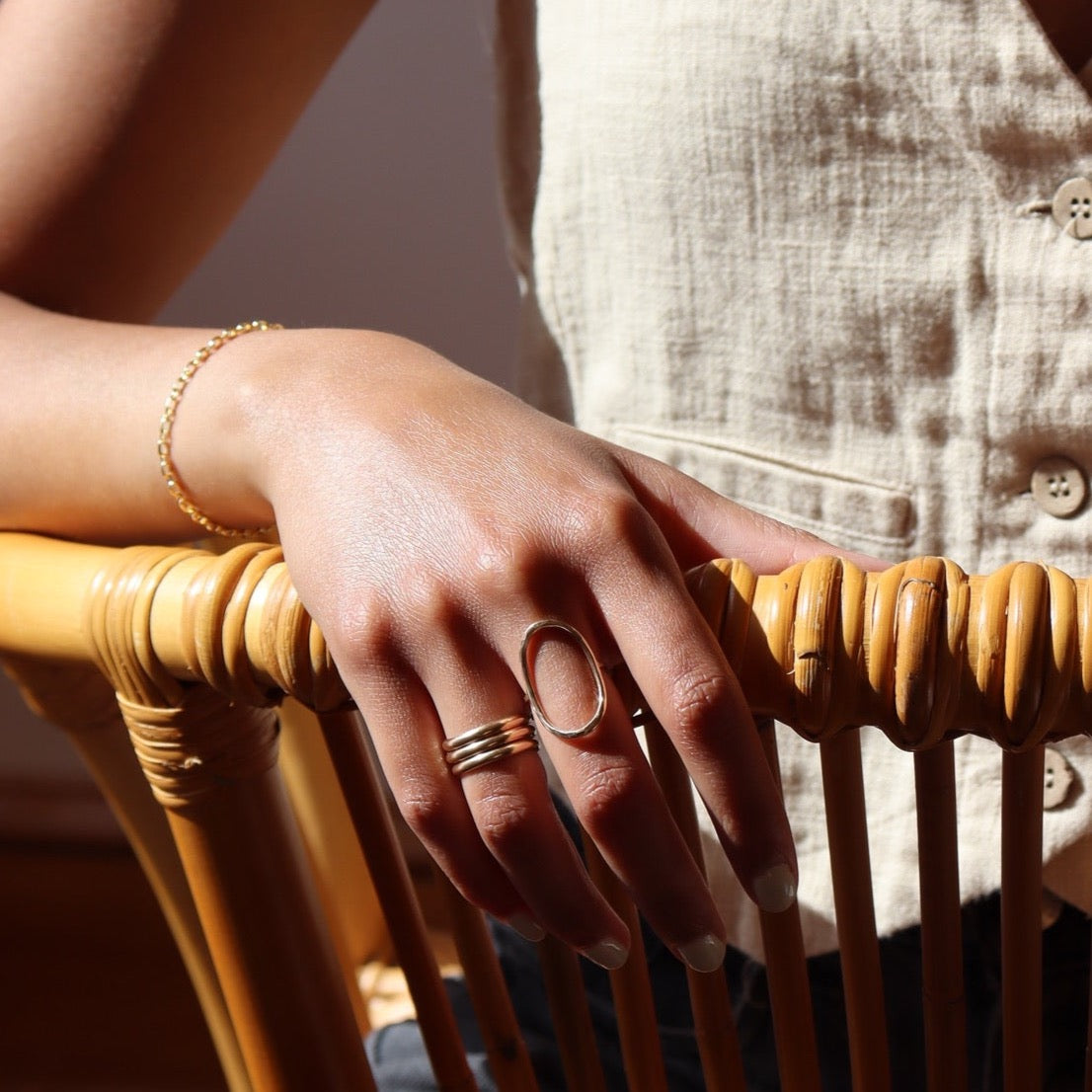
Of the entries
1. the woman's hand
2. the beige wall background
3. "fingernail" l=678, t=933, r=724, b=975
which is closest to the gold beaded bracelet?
the woman's hand

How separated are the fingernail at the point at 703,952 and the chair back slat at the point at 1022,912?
0.09 meters

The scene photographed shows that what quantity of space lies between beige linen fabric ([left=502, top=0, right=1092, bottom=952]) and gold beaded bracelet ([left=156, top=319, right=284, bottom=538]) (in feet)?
0.75

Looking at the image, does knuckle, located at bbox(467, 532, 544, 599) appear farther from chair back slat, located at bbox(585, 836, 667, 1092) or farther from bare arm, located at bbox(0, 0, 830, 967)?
chair back slat, located at bbox(585, 836, 667, 1092)

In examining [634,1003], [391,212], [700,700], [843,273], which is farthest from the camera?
[391,212]

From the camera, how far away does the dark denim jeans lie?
1.86ft

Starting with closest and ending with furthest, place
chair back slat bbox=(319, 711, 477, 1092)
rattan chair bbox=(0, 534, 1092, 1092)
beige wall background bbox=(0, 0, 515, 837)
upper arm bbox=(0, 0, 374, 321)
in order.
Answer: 1. rattan chair bbox=(0, 534, 1092, 1092)
2. chair back slat bbox=(319, 711, 477, 1092)
3. upper arm bbox=(0, 0, 374, 321)
4. beige wall background bbox=(0, 0, 515, 837)

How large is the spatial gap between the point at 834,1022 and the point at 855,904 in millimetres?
281

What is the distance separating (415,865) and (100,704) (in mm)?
978

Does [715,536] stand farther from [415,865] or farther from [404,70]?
[415,865]

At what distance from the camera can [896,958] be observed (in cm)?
59

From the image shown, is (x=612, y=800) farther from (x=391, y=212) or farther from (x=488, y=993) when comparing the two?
(x=391, y=212)

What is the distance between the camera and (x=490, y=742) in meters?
0.30

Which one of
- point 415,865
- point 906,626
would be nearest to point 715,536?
point 906,626

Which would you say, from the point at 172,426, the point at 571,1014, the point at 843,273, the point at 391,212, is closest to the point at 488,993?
the point at 571,1014
